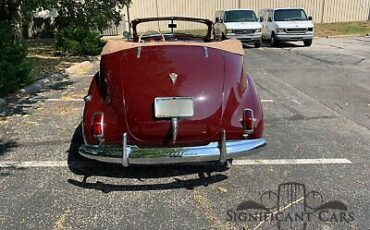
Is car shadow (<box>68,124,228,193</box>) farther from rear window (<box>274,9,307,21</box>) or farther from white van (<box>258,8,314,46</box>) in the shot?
rear window (<box>274,9,307,21</box>)

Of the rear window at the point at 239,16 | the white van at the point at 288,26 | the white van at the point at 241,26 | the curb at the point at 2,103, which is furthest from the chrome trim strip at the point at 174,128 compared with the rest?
the rear window at the point at 239,16

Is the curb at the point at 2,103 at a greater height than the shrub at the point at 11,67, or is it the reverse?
the shrub at the point at 11,67

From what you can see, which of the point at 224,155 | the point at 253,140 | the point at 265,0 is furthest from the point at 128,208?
the point at 265,0

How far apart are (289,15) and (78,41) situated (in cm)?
1030

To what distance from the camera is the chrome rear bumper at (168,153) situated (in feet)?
11.8

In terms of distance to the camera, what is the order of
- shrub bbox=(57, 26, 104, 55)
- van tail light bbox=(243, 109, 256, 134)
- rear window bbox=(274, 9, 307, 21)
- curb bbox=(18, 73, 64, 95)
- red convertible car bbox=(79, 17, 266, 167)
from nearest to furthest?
red convertible car bbox=(79, 17, 266, 167), van tail light bbox=(243, 109, 256, 134), curb bbox=(18, 73, 64, 95), shrub bbox=(57, 26, 104, 55), rear window bbox=(274, 9, 307, 21)

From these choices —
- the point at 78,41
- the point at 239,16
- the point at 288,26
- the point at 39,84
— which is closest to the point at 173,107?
the point at 39,84

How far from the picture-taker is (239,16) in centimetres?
1869

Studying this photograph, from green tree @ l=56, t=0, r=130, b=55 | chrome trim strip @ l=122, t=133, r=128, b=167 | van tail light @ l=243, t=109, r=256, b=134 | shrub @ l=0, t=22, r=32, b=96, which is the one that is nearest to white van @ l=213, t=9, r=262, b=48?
green tree @ l=56, t=0, r=130, b=55

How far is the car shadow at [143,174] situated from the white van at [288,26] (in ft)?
48.5

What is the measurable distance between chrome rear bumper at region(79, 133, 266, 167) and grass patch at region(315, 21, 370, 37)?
2209cm

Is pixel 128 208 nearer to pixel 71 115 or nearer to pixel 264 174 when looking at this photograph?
pixel 264 174

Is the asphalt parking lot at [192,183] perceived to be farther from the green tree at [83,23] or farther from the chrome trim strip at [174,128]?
the green tree at [83,23]

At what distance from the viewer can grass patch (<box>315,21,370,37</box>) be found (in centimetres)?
2453
